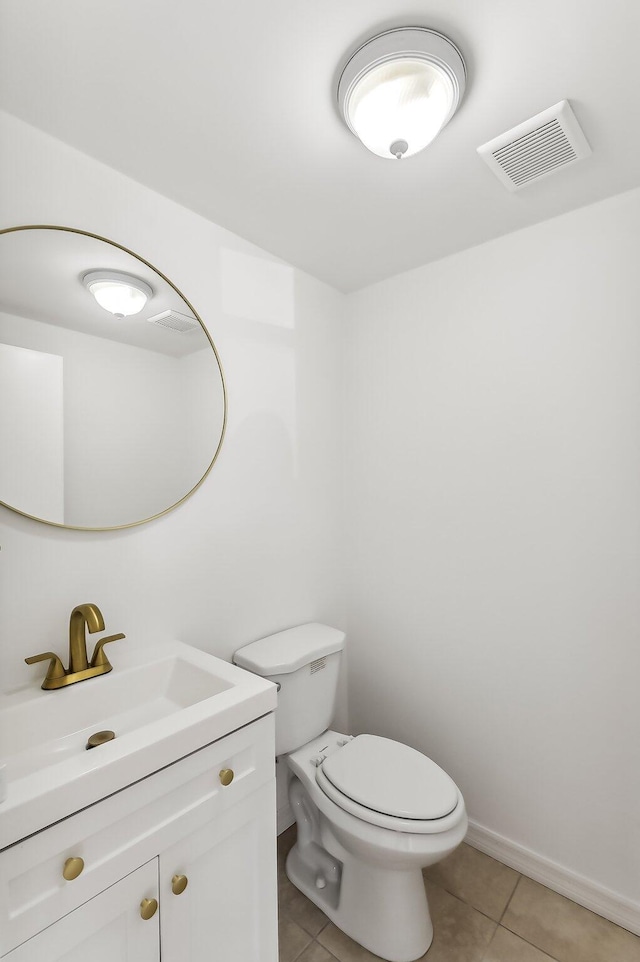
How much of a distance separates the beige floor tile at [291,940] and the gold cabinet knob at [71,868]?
0.97 metres

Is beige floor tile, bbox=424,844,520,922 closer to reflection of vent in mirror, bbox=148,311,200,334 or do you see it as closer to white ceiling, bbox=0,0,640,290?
reflection of vent in mirror, bbox=148,311,200,334

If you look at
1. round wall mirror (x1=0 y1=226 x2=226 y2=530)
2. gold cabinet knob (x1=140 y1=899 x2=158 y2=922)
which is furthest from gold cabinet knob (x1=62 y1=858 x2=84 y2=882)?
round wall mirror (x1=0 y1=226 x2=226 y2=530)

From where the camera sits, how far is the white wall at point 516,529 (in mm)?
1494

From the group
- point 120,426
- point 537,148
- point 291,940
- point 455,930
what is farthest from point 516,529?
point 291,940

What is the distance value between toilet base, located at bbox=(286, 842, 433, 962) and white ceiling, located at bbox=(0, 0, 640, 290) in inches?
83.1

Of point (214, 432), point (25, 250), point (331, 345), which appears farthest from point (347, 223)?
point (25, 250)

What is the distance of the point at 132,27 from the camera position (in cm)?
96

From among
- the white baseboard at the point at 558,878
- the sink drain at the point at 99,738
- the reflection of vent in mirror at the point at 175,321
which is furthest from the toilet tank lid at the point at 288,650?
the reflection of vent in mirror at the point at 175,321

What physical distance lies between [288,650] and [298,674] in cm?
9

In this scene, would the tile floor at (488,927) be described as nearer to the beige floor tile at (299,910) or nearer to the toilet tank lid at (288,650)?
the beige floor tile at (299,910)

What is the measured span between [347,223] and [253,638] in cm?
156

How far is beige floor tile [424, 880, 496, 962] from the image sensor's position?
1373mm

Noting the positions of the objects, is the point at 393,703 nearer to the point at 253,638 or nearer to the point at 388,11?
the point at 253,638

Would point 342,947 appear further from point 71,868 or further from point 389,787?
point 71,868
